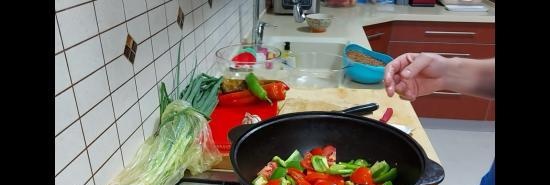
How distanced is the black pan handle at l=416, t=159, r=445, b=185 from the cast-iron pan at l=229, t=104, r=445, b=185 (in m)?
0.03

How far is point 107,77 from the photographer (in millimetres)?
673

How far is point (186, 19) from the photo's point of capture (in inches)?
41.0

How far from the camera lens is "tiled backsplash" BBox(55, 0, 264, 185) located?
560mm

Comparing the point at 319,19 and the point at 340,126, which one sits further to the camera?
the point at 319,19

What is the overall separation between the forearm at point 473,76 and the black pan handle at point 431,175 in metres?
0.32

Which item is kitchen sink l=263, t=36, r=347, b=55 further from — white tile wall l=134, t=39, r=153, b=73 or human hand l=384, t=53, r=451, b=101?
white tile wall l=134, t=39, r=153, b=73

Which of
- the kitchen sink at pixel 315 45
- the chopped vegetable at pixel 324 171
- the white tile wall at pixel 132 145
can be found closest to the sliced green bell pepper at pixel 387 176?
the chopped vegetable at pixel 324 171

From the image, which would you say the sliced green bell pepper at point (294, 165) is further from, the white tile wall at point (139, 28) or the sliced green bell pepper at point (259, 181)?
the white tile wall at point (139, 28)

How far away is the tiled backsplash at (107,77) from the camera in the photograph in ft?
1.84

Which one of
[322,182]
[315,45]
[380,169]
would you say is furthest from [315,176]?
[315,45]
